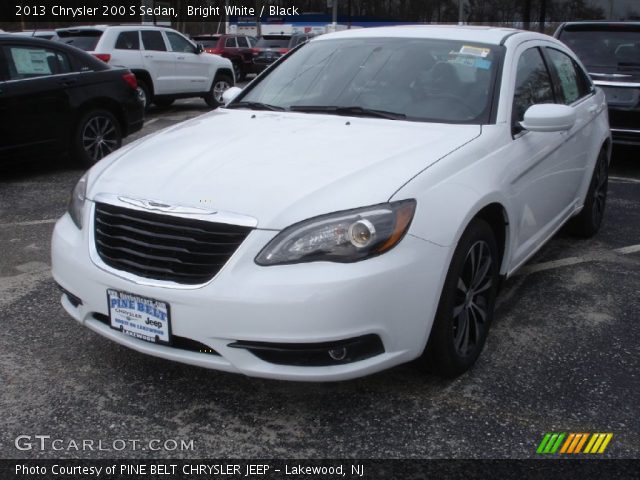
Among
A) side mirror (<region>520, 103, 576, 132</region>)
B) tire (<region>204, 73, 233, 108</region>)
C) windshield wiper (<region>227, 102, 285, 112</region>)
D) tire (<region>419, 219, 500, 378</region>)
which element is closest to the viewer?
tire (<region>419, 219, 500, 378</region>)

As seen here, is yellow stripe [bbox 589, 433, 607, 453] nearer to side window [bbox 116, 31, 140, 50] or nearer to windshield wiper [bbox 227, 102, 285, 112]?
windshield wiper [bbox 227, 102, 285, 112]

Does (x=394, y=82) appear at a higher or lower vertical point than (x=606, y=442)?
higher

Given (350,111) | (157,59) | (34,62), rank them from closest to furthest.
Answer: (350,111)
(34,62)
(157,59)

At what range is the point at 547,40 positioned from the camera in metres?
4.63

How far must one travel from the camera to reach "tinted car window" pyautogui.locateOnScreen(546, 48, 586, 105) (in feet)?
15.0

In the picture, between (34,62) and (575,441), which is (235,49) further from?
(575,441)

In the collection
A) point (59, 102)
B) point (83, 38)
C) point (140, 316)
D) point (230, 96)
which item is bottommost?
point (140, 316)

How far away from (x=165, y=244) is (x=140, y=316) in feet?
0.99

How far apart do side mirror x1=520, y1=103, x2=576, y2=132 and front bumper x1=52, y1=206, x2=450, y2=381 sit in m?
1.12

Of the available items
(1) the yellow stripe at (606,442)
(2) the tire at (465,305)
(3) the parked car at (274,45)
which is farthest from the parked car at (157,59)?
(1) the yellow stripe at (606,442)

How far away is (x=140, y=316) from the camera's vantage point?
9.00 ft

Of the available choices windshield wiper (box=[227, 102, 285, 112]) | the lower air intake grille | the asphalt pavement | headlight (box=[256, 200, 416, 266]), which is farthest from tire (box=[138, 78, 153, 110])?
headlight (box=[256, 200, 416, 266])

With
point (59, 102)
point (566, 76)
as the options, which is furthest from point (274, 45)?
point (566, 76)

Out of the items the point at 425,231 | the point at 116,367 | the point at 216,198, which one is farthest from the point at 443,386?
the point at 116,367
